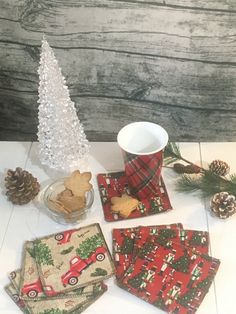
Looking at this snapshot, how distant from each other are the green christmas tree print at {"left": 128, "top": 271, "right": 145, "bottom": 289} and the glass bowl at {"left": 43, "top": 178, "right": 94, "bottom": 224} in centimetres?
16

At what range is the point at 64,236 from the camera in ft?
2.45

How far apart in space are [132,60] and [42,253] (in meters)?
0.46

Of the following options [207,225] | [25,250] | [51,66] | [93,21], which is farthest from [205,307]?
[93,21]

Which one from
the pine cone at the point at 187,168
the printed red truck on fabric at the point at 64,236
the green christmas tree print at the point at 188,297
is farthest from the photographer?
the pine cone at the point at 187,168

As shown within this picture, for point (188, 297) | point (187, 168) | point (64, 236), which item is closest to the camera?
point (188, 297)

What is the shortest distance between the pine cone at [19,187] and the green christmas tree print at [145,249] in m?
0.24

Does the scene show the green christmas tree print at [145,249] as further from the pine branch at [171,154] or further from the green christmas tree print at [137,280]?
the pine branch at [171,154]

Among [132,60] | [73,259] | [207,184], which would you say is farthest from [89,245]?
[132,60]

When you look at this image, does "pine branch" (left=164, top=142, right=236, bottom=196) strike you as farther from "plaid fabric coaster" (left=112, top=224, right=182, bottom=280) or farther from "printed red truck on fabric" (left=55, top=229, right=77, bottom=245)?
"printed red truck on fabric" (left=55, top=229, right=77, bottom=245)

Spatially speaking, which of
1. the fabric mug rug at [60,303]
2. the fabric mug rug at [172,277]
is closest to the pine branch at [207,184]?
the fabric mug rug at [172,277]

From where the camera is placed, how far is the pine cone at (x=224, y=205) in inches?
29.9

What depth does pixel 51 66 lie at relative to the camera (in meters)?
0.77

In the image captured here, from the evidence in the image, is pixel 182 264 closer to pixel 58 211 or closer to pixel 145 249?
pixel 145 249

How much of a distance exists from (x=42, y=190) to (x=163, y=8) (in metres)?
0.44
